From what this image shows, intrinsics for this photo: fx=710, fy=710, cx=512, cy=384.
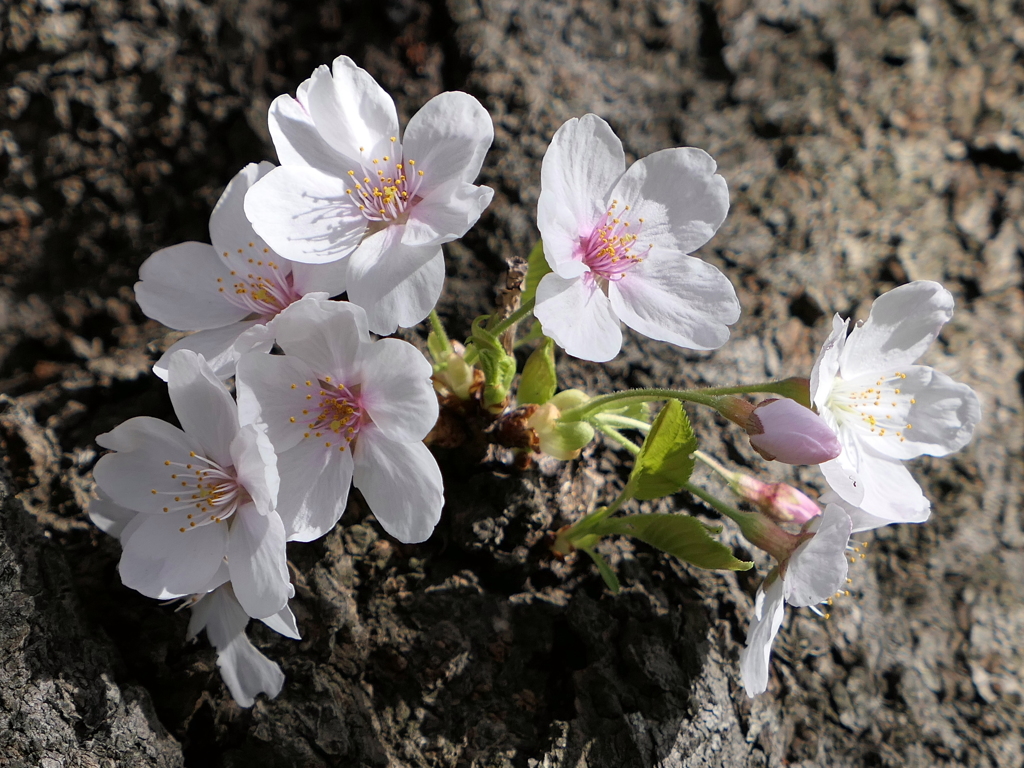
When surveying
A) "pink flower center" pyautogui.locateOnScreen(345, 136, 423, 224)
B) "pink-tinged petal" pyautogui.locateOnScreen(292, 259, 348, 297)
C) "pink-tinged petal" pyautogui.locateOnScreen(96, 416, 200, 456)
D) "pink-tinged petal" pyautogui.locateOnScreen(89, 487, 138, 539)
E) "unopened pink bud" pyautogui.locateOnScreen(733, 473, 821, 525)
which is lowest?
"unopened pink bud" pyautogui.locateOnScreen(733, 473, 821, 525)

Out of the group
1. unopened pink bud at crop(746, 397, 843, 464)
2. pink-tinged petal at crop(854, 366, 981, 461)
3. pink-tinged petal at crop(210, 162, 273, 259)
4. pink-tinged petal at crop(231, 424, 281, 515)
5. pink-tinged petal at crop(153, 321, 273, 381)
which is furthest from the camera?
pink-tinged petal at crop(854, 366, 981, 461)

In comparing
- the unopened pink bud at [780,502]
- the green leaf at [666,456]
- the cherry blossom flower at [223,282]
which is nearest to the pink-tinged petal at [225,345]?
A: the cherry blossom flower at [223,282]

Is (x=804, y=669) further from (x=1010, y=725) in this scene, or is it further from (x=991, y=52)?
(x=991, y=52)

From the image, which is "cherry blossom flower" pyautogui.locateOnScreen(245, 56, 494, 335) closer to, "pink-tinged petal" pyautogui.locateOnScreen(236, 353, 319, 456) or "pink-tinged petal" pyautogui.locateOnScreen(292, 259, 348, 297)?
"pink-tinged petal" pyautogui.locateOnScreen(292, 259, 348, 297)

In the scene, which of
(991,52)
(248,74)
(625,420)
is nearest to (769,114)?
(991,52)

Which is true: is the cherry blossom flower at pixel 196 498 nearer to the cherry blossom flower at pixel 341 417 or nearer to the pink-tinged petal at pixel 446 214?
the cherry blossom flower at pixel 341 417

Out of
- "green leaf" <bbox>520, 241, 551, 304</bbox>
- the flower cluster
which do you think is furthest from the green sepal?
"green leaf" <bbox>520, 241, 551, 304</bbox>
